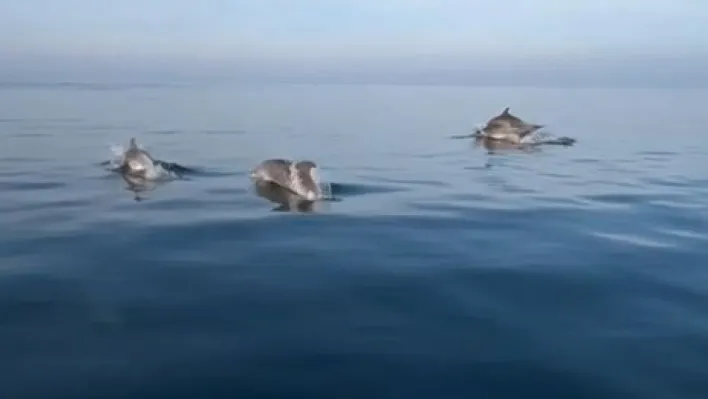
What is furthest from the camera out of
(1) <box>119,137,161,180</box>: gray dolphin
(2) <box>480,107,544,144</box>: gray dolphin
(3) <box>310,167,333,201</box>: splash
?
(2) <box>480,107,544,144</box>: gray dolphin

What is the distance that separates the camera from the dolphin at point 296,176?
20.1 metres

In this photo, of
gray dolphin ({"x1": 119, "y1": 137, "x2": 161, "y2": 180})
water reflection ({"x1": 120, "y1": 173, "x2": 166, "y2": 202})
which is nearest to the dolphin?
water reflection ({"x1": 120, "y1": 173, "x2": 166, "y2": 202})

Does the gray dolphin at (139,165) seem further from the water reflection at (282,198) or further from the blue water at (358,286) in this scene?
the water reflection at (282,198)

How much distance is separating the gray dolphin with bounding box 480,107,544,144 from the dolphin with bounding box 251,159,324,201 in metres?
18.5

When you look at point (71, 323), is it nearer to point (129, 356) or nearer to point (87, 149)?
→ point (129, 356)

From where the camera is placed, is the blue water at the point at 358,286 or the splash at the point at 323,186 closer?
the blue water at the point at 358,286

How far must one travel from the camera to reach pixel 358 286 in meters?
12.0

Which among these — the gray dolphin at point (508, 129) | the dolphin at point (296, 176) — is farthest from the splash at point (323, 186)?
the gray dolphin at point (508, 129)

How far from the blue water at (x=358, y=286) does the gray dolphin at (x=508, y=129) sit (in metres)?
12.3

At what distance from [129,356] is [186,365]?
2.35ft

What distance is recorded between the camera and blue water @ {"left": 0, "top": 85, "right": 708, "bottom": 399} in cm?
872

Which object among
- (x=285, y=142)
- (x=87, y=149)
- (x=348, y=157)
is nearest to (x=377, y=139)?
(x=285, y=142)

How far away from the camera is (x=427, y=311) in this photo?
10891 mm

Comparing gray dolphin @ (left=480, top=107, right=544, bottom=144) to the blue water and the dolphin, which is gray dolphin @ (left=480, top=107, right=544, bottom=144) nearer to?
the blue water
